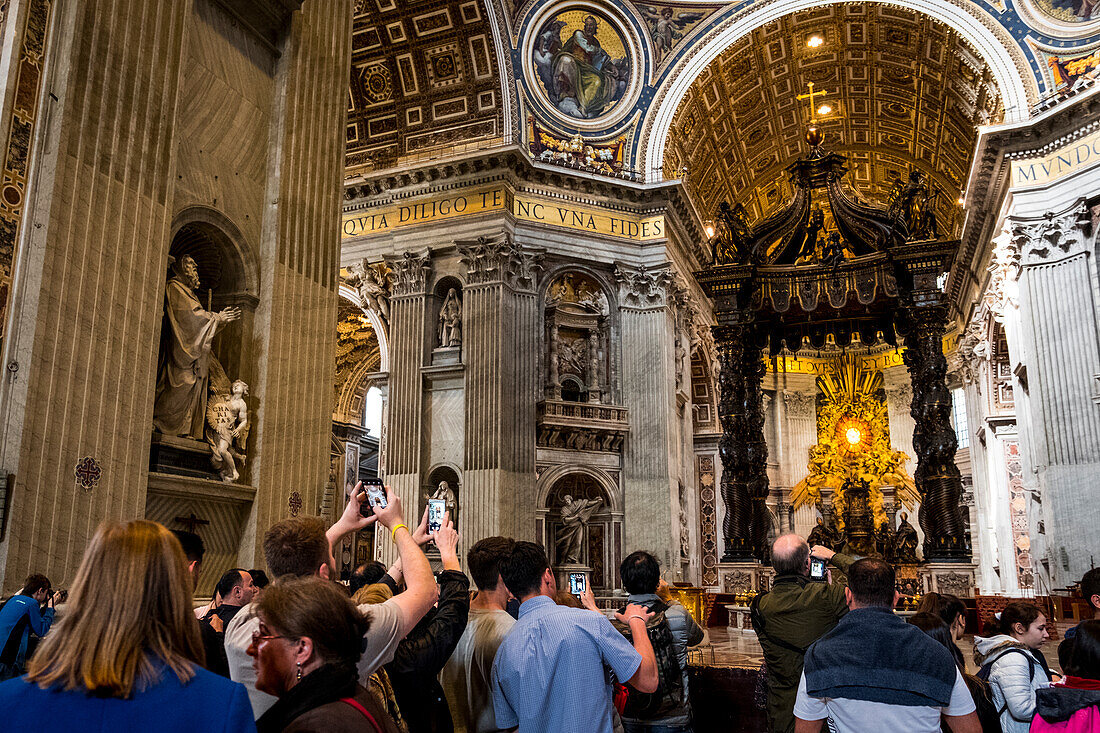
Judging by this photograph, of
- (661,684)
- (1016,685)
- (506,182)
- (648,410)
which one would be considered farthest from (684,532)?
(1016,685)

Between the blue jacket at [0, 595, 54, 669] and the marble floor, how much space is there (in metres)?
4.38

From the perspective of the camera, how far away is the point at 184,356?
6699 millimetres

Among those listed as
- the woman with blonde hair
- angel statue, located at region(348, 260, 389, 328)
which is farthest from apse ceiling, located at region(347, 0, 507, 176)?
the woman with blonde hair

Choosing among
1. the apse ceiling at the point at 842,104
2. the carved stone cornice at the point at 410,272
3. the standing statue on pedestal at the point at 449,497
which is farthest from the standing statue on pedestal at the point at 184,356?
the apse ceiling at the point at 842,104

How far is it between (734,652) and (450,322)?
9928mm

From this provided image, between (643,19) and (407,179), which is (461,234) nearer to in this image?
(407,179)

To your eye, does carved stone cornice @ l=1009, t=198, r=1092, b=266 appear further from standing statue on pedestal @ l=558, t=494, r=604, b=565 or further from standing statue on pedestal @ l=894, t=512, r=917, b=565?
standing statue on pedestal @ l=558, t=494, r=604, b=565

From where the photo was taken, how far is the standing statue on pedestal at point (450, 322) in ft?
56.7

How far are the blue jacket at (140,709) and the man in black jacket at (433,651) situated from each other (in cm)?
119

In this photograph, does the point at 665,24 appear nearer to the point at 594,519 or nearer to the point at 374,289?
the point at 374,289

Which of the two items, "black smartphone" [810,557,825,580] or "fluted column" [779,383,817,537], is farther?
"fluted column" [779,383,817,537]

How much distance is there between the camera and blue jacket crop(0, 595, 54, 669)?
4652mm

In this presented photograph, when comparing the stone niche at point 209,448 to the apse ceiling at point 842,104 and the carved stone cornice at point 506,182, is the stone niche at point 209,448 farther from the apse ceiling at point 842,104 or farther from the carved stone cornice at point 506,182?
the apse ceiling at point 842,104

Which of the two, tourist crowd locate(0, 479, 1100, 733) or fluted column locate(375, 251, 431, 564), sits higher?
fluted column locate(375, 251, 431, 564)
